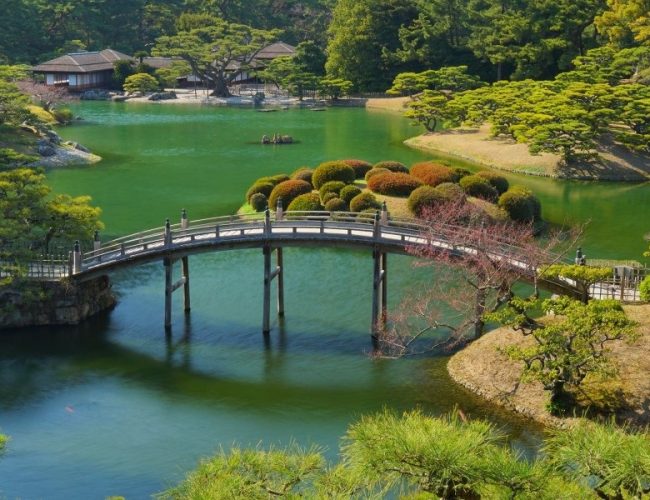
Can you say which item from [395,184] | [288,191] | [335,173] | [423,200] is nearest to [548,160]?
[395,184]

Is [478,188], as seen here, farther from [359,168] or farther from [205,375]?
[205,375]

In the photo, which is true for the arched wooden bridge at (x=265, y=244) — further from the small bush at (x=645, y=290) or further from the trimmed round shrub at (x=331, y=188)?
the trimmed round shrub at (x=331, y=188)

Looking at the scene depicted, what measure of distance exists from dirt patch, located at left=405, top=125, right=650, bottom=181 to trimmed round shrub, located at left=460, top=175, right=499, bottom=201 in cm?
1523

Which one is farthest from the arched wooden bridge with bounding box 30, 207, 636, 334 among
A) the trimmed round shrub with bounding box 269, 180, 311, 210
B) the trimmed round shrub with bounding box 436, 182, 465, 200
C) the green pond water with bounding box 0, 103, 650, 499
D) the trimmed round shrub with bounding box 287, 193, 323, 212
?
the trimmed round shrub with bounding box 269, 180, 311, 210

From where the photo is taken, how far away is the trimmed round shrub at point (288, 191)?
154 ft

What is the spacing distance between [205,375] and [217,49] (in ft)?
248

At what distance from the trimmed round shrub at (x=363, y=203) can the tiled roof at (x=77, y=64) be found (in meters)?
63.1

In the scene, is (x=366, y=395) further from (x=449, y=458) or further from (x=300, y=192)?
(x=300, y=192)

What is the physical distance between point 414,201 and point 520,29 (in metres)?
47.8

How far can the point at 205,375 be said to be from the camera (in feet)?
98.1

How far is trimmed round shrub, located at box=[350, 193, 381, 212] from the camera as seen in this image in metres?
43.9

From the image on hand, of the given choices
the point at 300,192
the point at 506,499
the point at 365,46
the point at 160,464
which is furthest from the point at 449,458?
the point at 365,46

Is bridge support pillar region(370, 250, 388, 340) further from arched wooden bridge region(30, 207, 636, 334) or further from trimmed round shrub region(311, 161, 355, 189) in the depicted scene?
trimmed round shrub region(311, 161, 355, 189)

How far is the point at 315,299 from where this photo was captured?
36344 millimetres
